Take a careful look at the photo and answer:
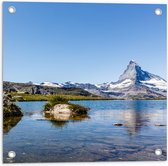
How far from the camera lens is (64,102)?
10.2 ft

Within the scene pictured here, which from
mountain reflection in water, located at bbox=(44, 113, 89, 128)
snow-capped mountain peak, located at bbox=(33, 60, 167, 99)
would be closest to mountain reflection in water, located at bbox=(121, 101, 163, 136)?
snow-capped mountain peak, located at bbox=(33, 60, 167, 99)

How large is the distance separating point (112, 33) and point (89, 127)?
717 millimetres

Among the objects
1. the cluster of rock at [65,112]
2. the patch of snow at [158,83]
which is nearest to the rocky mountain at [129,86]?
the patch of snow at [158,83]

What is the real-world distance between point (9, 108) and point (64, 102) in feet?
1.35

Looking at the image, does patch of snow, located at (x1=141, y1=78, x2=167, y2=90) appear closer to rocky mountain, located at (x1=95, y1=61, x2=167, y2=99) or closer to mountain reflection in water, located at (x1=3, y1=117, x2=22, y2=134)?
rocky mountain, located at (x1=95, y1=61, x2=167, y2=99)

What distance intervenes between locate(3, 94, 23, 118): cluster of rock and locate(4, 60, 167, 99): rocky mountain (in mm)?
90

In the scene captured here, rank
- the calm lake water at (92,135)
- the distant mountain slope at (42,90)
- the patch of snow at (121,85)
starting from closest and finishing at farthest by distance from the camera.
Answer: the calm lake water at (92,135) → the distant mountain slope at (42,90) → the patch of snow at (121,85)

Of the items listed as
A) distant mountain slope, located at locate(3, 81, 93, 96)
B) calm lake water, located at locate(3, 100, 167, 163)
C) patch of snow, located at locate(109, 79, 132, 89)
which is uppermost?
patch of snow, located at locate(109, 79, 132, 89)

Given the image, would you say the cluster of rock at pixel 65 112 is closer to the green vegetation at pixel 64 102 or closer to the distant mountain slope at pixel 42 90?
the green vegetation at pixel 64 102

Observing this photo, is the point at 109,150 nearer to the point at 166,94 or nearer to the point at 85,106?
the point at 85,106

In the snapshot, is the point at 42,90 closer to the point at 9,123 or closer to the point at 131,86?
the point at 9,123

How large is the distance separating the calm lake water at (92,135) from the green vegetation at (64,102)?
0.03 metres

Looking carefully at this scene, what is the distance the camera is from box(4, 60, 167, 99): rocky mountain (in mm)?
3031

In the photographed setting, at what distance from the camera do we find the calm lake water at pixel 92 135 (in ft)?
9.51
